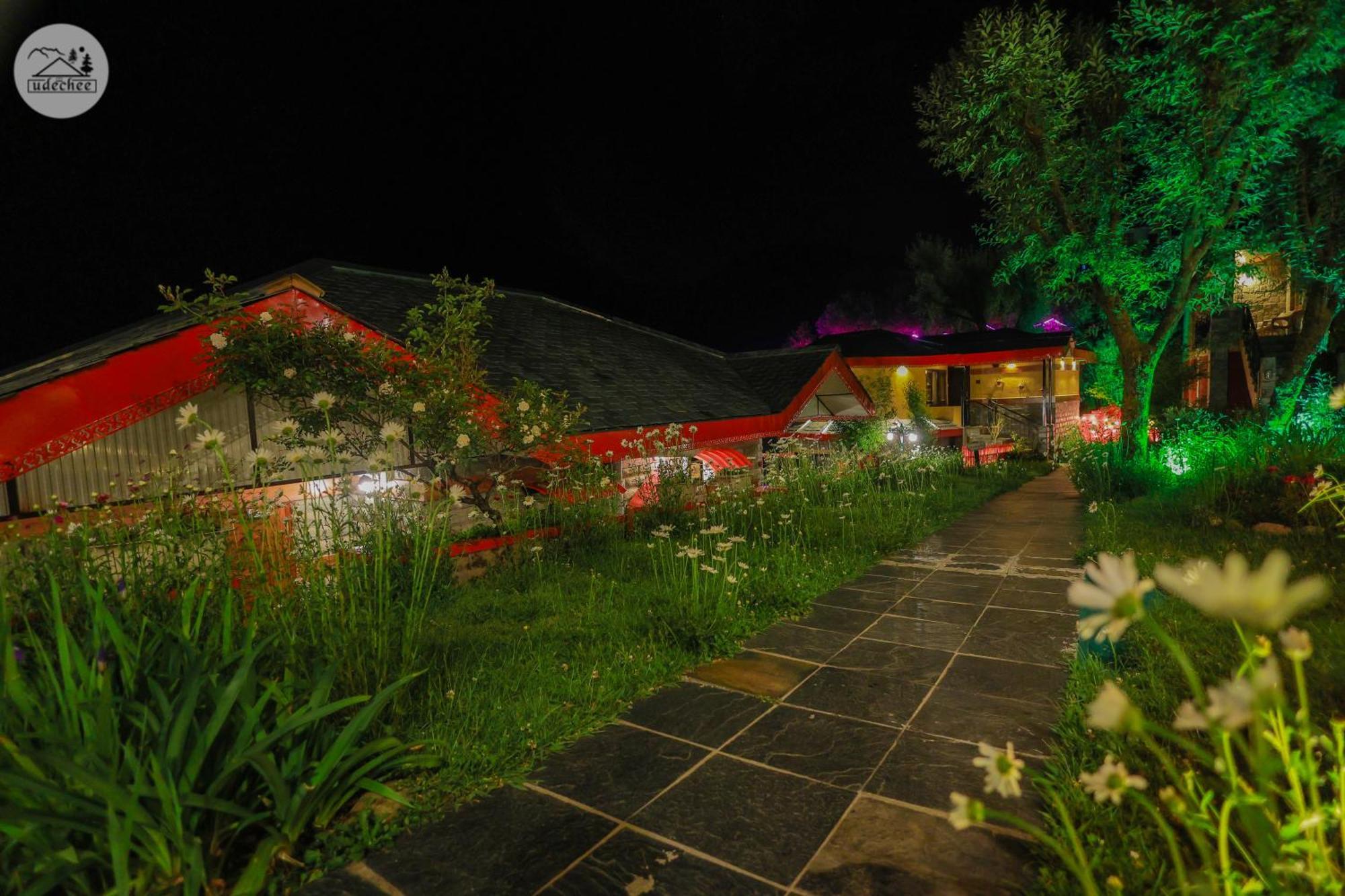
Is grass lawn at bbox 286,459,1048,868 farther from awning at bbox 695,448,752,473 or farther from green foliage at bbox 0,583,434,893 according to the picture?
awning at bbox 695,448,752,473

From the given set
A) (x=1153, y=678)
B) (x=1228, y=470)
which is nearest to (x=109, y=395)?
(x=1153, y=678)

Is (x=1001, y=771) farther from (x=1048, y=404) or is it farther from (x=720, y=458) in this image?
(x=1048, y=404)

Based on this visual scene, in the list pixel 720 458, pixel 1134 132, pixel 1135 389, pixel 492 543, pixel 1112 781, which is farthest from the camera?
pixel 720 458

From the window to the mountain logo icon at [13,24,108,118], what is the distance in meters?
27.2

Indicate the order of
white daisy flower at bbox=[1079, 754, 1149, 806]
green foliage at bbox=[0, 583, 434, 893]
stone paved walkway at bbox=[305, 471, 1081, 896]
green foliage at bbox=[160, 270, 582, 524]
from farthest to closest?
green foliage at bbox=[160, 270, 582, 524] < stone paved walkway at bbox=[305, 471, 1081, 896] < green foliage at bbox=[0, 583, 434, 893] < white daisy flower at bbox=[1079, 754, 1149, 806]

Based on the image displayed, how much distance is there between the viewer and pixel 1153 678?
3.53 m

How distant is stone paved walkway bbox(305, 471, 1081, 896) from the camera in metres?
2.43

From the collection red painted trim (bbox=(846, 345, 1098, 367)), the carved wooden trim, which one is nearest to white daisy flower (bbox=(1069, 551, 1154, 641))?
the carved wooden trim

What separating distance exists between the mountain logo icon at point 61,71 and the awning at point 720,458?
1454 cm

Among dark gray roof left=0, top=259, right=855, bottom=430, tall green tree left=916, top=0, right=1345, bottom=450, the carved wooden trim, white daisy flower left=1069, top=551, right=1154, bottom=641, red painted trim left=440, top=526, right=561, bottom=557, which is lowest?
red painted trim left=440, top=526, right=561, bottom=557

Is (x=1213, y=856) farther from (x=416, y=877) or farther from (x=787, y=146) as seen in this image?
(x=787, y=146)

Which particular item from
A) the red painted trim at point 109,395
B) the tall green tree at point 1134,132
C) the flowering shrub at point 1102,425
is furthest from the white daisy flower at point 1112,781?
the flowering shrub at point 1102,425

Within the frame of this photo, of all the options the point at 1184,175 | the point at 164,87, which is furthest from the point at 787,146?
the point at 164,87

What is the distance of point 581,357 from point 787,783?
12.3 m
